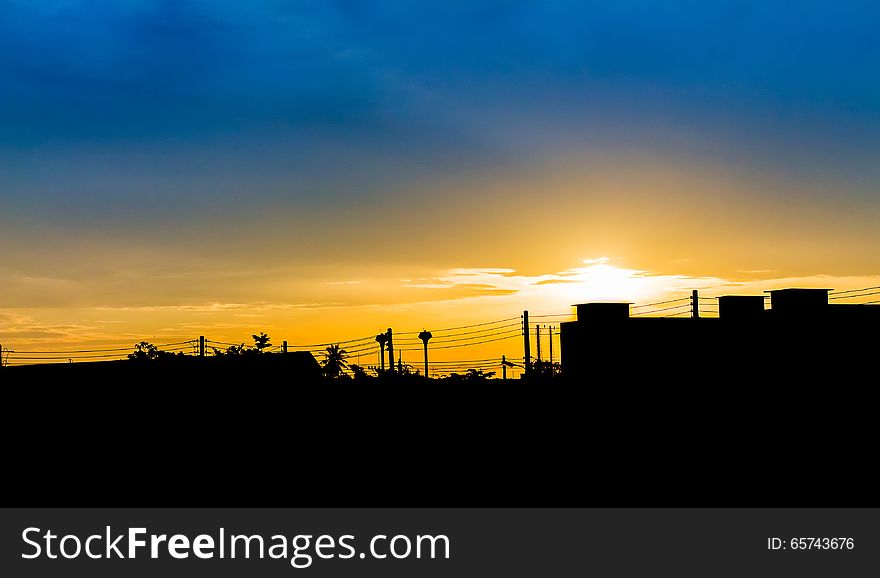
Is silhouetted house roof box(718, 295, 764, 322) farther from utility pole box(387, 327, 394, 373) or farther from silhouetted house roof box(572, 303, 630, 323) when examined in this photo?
utility pole box(387, 327, 394, 373)

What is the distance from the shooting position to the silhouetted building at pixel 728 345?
86.8 feet

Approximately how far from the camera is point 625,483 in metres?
24.5

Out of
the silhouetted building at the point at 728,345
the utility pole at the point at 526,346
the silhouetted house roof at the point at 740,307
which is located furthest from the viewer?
the utility pole at the point at 526,346

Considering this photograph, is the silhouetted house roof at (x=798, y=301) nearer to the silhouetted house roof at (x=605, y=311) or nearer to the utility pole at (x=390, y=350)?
the silhouetted house roof at (x=605, y=311)

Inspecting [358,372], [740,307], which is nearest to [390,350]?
[358,372]

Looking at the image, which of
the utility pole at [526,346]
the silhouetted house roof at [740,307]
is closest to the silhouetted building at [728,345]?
the silhouetted house roof at [740,307]

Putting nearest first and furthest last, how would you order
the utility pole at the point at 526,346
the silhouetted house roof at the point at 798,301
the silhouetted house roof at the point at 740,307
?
the silhouetted house roof at the point at 798,301, the silhouetted house roof at the point at 740,307, the utility pole at the point at 526,346

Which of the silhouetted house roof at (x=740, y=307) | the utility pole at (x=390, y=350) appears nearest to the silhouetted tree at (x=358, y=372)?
the utility pole at (x=390, y=350)

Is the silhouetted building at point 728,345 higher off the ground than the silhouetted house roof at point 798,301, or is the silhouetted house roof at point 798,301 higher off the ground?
the silhouetted house roof at point 798,301

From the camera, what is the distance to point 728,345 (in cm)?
2761

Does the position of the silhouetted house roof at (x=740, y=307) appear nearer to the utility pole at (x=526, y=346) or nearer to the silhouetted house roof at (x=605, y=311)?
the silhouetted house roof at (x=605, y=311)

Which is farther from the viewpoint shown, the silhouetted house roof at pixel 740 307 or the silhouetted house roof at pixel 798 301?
the silhouetted house roof at pixel 740 307

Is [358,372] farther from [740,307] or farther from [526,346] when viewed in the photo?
[740,307]

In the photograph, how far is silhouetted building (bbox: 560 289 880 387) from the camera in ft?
86.8
